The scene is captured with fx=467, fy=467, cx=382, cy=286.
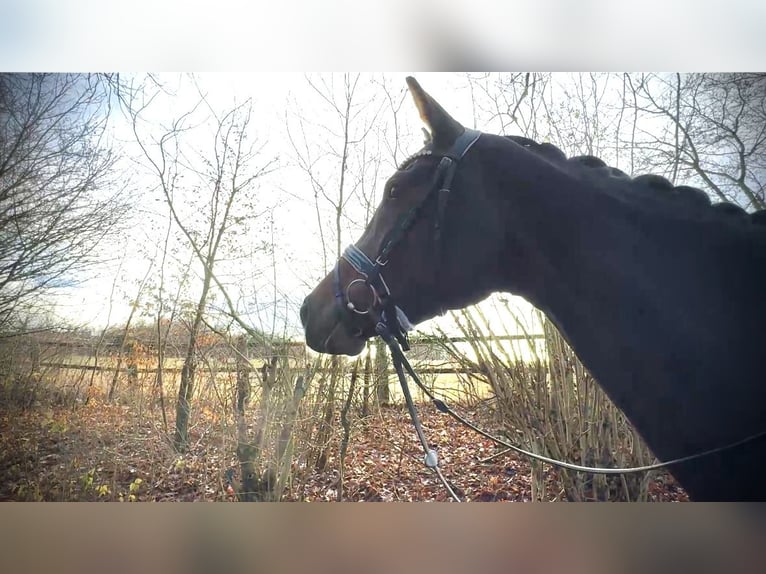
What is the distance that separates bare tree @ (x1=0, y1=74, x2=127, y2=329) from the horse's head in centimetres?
232

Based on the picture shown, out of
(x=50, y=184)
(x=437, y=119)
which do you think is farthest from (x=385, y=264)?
(x=50, y=184)

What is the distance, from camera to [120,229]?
10.6 feet

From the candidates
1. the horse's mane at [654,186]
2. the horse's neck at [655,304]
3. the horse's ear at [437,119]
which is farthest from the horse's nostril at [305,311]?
the horse's mane at [654,186]

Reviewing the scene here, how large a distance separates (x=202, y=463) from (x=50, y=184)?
2.25 meters

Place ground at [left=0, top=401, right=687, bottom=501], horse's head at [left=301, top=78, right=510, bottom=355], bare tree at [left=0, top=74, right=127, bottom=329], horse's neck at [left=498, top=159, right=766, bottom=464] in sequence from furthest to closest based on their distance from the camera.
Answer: bare tree at [left=0, top=74, right=127, bottom=329] < ground at [left=0, top=401, right=687, bottom=501] < horse's head at [left=301, top=78, right=510, bottom=355] < horse's neck at [left=498, top=159, right=766, bottom=464]

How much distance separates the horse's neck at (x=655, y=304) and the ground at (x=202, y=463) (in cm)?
175

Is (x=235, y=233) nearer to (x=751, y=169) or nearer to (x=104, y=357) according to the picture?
(x=104, y=357)

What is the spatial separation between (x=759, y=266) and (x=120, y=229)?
11.4ft

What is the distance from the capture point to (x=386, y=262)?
1690 millimetres

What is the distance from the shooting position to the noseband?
5.23 feet

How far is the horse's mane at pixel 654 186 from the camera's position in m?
1.39

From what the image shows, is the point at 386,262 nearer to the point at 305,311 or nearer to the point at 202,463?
the point at 305,311

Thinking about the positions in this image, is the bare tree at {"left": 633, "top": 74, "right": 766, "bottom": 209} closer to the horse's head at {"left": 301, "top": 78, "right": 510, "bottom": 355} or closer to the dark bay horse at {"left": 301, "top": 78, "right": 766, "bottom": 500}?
the dark bay horse at {"left": 301, "top": 78, "right": 766, "bottom": 500}

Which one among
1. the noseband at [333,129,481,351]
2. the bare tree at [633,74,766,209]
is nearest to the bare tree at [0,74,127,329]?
the noseband at [333,129,481,351]
